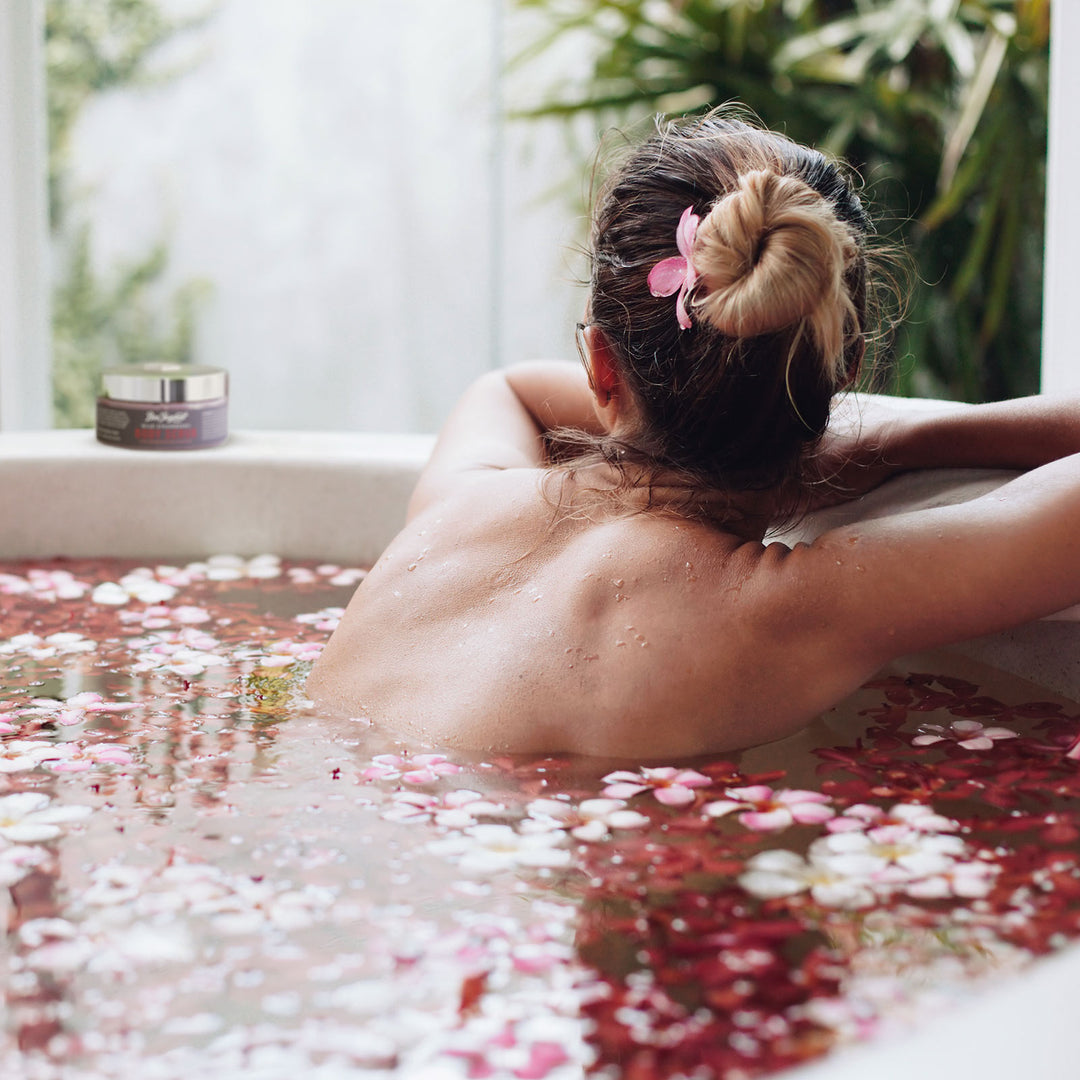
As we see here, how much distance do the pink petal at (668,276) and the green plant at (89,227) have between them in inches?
140

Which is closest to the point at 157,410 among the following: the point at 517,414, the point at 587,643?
the point at 517,414

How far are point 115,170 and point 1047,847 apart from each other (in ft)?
13.5

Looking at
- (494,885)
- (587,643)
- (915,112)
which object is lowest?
(494,885)

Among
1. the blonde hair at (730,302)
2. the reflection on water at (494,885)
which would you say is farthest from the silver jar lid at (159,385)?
the blonde hair at (730,302)

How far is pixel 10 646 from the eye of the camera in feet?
5.44

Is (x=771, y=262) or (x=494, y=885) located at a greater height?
(x=771, y=262)

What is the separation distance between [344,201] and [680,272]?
3445mm

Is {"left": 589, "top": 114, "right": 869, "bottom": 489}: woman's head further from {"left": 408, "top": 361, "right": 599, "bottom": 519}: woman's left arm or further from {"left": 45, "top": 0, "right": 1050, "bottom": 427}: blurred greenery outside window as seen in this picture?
{"left": 45, "top": 0, "right": 1050, "bottom": 427}: blurred greenery outside window

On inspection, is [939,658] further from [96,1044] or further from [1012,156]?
[1012,156]

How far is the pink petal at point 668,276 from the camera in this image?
119 cm

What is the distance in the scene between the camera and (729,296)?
114 cm

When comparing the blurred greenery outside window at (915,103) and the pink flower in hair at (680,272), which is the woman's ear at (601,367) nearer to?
the pink flower in hair at (680,272)

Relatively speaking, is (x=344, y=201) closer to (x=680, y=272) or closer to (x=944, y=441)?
(x=944, y=441)

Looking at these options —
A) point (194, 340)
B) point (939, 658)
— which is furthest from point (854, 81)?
point (939, 658)
